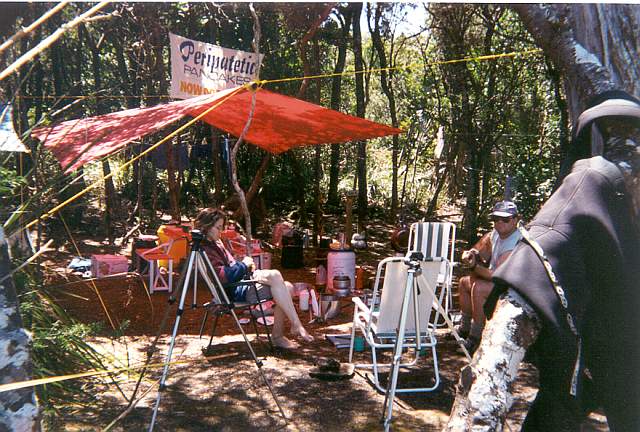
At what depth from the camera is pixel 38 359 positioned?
2533 millimetres

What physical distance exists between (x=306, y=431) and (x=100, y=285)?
4402 millimetres

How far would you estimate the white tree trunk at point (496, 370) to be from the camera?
51.8 inches

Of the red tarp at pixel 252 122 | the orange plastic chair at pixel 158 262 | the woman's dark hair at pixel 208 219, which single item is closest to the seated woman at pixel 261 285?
the woman's dark hair at pixel 208 219

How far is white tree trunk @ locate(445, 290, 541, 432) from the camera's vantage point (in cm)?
132

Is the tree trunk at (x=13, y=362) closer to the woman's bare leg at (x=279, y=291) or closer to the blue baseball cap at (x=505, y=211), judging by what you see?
the woman's bare leg at (x=279, y=291)

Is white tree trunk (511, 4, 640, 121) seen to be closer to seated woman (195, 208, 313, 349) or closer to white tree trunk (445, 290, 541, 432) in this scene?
white tree trunk (445, 290, 541, 432)

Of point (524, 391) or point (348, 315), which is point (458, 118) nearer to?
point (348, 315)

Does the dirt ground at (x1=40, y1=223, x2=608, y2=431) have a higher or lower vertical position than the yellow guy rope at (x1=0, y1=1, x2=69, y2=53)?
lower

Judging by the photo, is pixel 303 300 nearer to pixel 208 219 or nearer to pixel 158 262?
pixel 208 219

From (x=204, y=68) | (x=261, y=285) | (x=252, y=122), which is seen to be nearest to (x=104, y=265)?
(x=252, y=122)

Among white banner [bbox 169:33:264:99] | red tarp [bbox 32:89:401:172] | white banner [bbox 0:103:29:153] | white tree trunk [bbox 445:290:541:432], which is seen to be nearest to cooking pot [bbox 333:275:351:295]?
red tarp [bbox 32:89:401:172]

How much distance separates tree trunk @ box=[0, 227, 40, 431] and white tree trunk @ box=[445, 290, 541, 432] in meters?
0.89

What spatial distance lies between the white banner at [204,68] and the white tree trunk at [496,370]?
551 centimetres

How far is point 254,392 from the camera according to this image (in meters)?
3.72
